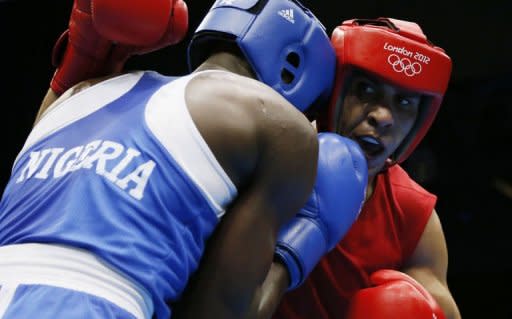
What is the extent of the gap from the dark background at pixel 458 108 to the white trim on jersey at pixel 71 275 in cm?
235

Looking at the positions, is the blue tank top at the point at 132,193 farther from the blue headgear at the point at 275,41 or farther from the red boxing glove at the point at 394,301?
the red boxing glove at the point at 394,301

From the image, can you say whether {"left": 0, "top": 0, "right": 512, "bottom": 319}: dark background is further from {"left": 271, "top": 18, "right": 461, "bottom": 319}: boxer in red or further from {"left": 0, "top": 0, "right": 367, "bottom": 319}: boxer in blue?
{"left": 0, "top": 0, "right": 367, "bottom": 319}: boxer in blue

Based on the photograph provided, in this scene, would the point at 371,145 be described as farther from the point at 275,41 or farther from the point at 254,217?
the point at 254,217

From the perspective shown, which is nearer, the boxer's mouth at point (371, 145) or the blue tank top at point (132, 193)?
the blue tank top at point (132, 193)

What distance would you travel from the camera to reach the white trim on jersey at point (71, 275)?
1193 millimetres

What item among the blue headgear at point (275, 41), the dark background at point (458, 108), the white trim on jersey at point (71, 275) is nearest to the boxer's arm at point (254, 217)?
the white trim on jersey at point (71, 275)

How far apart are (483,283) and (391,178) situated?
6.86 feet

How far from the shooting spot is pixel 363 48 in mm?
1851

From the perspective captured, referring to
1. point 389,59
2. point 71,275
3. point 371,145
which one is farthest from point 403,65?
point 71,275

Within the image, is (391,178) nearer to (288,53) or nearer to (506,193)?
(288,53)

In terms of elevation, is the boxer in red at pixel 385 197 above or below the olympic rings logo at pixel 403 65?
below

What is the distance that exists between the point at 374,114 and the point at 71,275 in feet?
2.95

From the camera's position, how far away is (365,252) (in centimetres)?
197

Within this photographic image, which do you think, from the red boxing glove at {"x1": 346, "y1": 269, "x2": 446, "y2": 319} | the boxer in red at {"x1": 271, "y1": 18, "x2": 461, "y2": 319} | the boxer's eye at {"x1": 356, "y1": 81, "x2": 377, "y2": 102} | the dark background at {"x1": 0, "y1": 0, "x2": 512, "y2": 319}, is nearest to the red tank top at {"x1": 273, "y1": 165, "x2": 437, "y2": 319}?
the boxer in red at {"x1": 271, "y1": 18, "x2": 461, "y2": 319}
